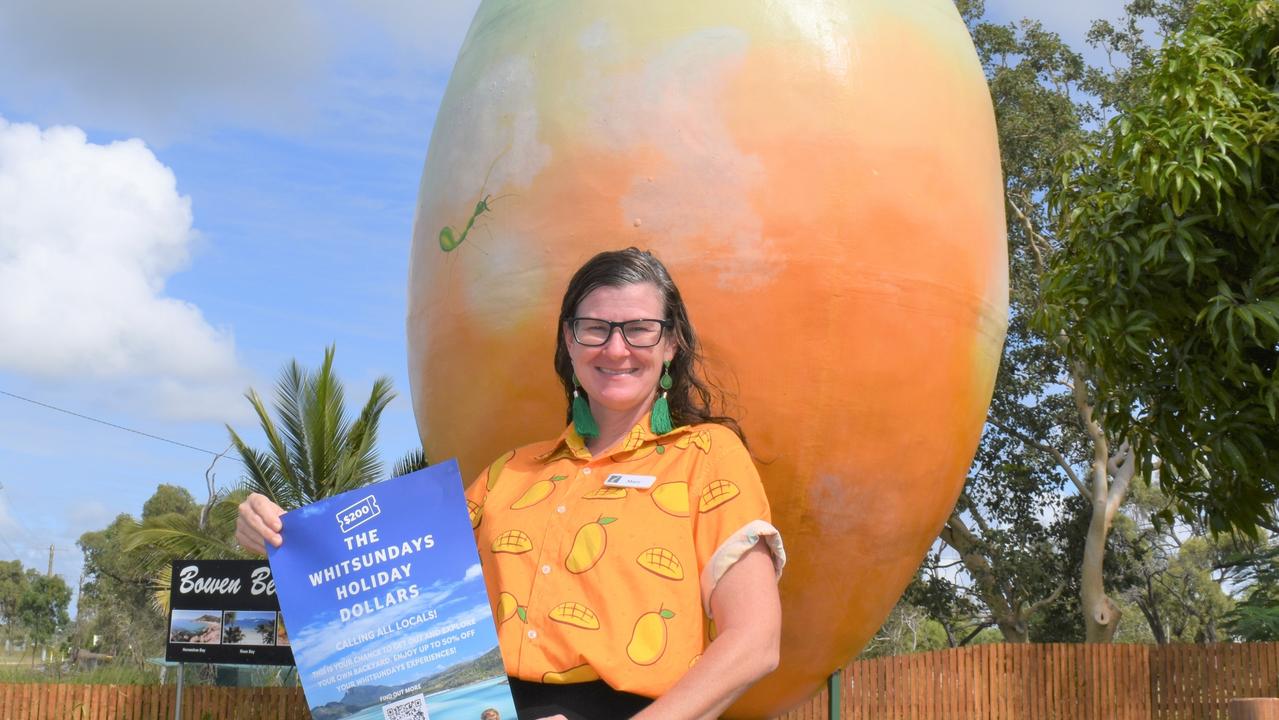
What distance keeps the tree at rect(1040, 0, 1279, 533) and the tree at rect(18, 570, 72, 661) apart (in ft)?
166

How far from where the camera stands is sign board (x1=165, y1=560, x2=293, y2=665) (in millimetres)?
10758

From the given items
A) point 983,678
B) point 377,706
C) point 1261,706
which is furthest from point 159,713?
point 377,706

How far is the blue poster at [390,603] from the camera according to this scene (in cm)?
224

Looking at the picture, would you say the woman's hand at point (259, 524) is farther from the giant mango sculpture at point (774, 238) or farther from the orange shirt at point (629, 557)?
the giant mango sculpture at point (774, 238)

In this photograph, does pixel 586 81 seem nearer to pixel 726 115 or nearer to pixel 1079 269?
pixel 726 115

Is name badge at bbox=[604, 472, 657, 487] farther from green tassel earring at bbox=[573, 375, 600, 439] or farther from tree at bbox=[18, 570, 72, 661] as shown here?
tree at bbox=[18, 570, 72, 661]

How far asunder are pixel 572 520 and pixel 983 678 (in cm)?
1377

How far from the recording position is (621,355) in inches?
94.9

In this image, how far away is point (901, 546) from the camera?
4000 mm

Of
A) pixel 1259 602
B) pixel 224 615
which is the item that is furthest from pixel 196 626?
pixel 1259 602

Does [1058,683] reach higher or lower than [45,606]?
lower

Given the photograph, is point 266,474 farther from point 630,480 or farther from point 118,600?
point 118,600

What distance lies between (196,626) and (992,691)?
372 inches

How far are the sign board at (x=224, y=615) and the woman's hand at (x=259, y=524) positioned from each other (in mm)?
8675
